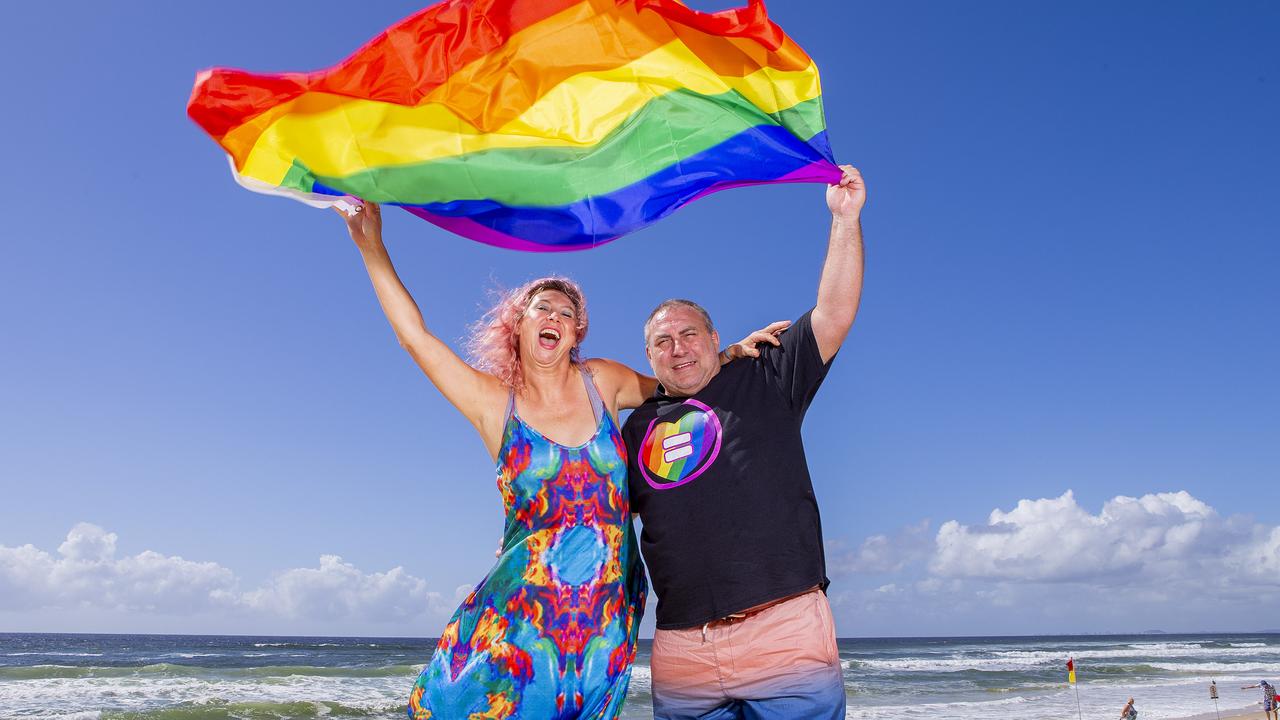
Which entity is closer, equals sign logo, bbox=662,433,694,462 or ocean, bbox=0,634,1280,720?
equals sign logo, bbox=662,433,694,462

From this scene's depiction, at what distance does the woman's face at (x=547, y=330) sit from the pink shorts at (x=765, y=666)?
1.10m

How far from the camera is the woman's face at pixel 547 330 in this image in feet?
10.7

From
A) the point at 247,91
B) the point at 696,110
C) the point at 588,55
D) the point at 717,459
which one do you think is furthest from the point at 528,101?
the point at 717,459

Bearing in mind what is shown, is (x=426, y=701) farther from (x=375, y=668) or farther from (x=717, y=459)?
(x=375, y=668)

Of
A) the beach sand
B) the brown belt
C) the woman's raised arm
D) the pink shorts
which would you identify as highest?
the woman's raised arm

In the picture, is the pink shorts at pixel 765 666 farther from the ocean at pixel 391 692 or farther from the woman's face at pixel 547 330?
the ocean at pixel 391 692

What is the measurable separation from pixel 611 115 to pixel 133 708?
16125 mm

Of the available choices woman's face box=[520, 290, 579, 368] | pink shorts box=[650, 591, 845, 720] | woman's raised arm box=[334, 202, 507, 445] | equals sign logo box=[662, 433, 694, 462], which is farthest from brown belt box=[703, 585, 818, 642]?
woman's face box=[520, 290, 579, 368]

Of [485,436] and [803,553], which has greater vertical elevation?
[485,436]

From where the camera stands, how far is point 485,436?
3.18 meters

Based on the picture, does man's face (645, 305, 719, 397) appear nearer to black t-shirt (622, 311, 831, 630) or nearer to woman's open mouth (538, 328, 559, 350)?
black t-shirt (622, 311, 831, 630)

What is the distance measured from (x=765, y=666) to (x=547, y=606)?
0.77m

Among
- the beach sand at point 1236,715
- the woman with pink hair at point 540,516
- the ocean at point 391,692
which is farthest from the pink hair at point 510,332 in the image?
the beach sand at point 1236,715

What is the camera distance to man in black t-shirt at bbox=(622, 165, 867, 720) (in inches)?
117
